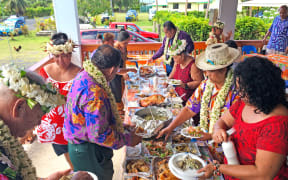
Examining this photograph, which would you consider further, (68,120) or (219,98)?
(219,98)

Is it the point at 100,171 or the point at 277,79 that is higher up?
the point at 277,79

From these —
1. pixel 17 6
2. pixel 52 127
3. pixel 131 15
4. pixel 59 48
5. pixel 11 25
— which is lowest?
pixel 52 127

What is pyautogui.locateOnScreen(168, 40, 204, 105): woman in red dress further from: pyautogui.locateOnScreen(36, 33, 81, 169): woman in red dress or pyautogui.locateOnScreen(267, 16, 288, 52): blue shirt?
pyautogui.locateOnScreen(267, 16, 288, 52): blue shirt

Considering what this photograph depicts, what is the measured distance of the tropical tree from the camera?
9050 millimetres

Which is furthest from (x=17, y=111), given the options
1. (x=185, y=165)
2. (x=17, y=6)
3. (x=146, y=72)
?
(x=17, y=6)

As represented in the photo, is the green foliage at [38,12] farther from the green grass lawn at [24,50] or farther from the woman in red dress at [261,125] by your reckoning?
the woman in red dress at [261,125]

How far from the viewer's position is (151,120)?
→ 2.20 metres

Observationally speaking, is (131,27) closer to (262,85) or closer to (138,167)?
(138,167)

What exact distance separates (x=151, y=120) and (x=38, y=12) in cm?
1104

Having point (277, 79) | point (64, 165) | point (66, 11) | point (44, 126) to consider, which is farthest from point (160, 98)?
point (66, 11)

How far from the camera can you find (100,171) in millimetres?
2100

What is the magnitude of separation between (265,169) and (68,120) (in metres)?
1.62

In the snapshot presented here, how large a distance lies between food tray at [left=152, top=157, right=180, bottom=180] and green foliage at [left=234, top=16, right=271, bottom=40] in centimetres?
948

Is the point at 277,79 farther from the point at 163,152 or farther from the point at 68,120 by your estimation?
the point at 68,120
